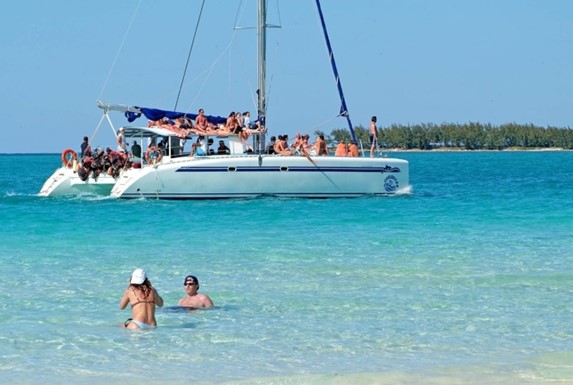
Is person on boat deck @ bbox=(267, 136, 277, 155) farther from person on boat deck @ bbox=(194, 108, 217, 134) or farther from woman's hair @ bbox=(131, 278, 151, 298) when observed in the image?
woman's hair @ bbox=(131, 278, 151, 298)

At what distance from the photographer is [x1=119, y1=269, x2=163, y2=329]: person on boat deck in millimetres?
12078

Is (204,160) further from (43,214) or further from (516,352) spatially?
(516,352)

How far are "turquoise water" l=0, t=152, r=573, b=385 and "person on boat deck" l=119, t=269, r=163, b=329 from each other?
18 centimetres

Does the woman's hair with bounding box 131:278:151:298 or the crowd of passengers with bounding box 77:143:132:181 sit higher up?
the crowd of passengers with bounding box 77:143:132:181

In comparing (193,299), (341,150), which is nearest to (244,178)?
(341,150)

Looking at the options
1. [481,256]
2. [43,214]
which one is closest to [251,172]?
[43,214]

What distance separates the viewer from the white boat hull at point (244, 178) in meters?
31.5

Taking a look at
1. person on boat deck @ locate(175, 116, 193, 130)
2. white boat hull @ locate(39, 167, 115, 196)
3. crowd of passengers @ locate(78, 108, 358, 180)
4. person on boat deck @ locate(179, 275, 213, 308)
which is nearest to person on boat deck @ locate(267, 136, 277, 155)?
crowd of passengers @ locate(78, 108, 358, 180)

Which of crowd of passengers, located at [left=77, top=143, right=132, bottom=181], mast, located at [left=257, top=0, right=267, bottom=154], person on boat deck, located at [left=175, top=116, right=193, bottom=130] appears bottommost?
crowd of passengers, located at [left=77, top=143, right=132, bottom=181]

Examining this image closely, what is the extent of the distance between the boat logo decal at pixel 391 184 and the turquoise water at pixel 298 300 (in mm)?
6744

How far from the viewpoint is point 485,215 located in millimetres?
27984

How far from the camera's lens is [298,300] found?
14117mm

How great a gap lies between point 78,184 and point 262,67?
6.76 meters

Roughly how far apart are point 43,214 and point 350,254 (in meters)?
12.3
